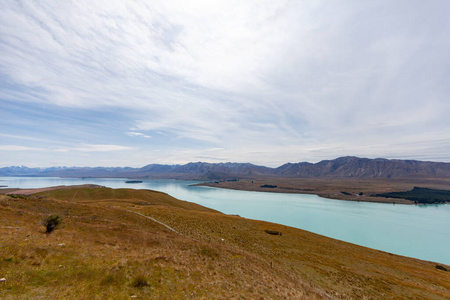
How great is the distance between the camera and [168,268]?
57.2ft

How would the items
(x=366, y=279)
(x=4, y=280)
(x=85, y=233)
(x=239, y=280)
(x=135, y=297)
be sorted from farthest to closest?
(x=366, y=279)
(x=85, y=233)
(x=239, y=280)
(x=135, y=297)
(x=4, y=280)

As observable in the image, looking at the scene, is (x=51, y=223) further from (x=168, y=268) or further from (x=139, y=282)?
(x=139, y=282)

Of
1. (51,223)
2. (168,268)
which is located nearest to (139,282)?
(168,268)

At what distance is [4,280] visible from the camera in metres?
10.9

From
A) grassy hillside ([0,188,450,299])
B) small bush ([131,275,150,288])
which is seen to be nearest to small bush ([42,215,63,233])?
grassy hillside ([0,188,450,299])

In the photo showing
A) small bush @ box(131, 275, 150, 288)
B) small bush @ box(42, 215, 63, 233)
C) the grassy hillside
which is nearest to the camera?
the grassy hillside

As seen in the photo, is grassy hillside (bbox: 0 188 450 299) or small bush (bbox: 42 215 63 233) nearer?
grassy hillside (bbox: 0 188 450 299)

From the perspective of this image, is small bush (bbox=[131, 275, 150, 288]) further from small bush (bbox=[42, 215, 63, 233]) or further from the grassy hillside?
small bush (bbox=[42, 215, 63, 233])

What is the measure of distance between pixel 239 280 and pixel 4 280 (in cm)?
1704

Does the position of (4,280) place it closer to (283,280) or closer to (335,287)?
(283,280)

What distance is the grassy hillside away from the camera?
505 inches

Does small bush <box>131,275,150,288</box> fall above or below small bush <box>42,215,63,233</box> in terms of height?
below

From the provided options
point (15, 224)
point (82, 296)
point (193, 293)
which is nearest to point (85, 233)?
point (15, 224)

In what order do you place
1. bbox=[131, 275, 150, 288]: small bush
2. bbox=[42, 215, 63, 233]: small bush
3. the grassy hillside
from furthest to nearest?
bbox=[42, 215, 63, 233]: small bush, bbox=[131, 275, 150, 288]: small bush, the grassy hillside
